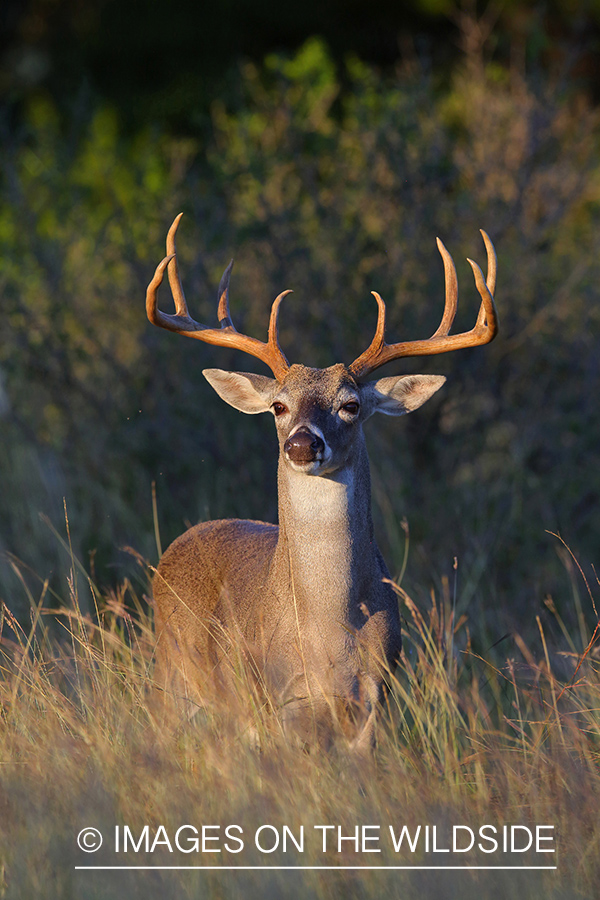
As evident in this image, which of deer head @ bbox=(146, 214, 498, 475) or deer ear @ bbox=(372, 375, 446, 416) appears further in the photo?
deer ear @ bbox=(372, 375, 446, 416)

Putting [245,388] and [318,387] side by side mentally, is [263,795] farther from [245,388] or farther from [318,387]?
[245,388]

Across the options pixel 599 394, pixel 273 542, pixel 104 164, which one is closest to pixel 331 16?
pixel 104 164

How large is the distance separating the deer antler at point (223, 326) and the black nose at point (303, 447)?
64 cm

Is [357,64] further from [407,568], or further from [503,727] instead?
[503,727]

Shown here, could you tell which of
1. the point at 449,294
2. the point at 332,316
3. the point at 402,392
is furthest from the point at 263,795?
the point at 332,316

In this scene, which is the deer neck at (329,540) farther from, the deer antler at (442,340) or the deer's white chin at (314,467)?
the deer antler at (442,340)

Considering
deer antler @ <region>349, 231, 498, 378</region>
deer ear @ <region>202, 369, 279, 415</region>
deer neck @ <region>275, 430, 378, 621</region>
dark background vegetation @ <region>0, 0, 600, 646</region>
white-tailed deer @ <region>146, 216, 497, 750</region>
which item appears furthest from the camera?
dark background vegetation @ <region>0, 0, 600, 646</region>

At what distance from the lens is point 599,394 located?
7.38 m

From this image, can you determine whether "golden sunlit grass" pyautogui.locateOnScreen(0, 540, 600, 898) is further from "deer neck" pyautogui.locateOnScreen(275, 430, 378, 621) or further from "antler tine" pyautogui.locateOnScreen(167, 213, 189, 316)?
"antler tine" pyautogui.locateOnScreen(167, 213, 189, 316)

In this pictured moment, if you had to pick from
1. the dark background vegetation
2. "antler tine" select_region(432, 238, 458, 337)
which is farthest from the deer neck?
the dark background vegetation

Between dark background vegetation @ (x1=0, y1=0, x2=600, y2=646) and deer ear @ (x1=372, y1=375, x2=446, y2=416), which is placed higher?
dark background vegetation @ (x1=0, y1=0, x2=600, y2=646)

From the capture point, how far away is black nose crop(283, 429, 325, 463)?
4137mm

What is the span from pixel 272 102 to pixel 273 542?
3782 millimetres

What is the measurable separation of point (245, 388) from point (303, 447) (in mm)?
840
